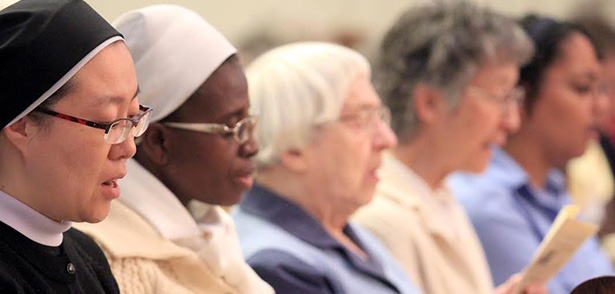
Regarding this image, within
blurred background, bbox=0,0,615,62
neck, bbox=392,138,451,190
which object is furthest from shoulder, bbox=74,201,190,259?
blurred background, bbox=0,0,615,62

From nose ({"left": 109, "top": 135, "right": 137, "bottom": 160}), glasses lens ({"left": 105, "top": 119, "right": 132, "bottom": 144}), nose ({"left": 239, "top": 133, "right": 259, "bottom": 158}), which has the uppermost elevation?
glasses lens ({"left": 105, "top": 119, "right": 132, "bottom": 144})

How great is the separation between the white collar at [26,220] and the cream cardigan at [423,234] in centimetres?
223

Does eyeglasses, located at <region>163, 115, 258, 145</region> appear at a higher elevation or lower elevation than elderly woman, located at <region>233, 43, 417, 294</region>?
higher

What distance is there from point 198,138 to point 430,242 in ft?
5.56

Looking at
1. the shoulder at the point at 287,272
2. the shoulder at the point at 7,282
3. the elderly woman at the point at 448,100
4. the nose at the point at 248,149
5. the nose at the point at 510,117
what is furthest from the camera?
the nose at the point at 510,117

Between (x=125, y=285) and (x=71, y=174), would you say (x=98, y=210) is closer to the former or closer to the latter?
(x=71, y=174)

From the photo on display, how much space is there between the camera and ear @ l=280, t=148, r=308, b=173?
12.2 feet

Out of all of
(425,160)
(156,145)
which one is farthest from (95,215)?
(425,160)

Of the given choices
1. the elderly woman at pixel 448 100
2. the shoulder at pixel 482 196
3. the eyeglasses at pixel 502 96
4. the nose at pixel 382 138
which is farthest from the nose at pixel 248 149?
the shoulder at pixel 482 196

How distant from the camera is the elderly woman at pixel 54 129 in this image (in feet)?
6.95

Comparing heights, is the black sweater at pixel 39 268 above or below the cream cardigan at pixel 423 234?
above

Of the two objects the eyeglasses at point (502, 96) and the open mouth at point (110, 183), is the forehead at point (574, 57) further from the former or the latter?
the open mouth at point (110, 183)

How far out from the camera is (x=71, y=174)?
7.24 ft

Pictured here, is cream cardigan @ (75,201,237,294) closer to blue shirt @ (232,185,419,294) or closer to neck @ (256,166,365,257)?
blue shirt @ (232,185,419,294)
